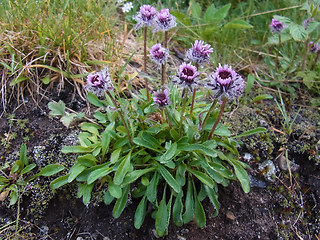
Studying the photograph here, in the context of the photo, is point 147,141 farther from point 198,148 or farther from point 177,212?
point 177,212

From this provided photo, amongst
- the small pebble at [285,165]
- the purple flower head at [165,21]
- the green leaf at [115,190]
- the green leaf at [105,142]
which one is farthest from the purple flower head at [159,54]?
the small pebble at [285,165]

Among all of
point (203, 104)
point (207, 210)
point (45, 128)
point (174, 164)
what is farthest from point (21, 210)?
point (203, 104)

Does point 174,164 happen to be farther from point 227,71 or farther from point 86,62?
point 86,62

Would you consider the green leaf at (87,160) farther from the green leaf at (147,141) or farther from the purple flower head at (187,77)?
the purple flower head at (187,77)

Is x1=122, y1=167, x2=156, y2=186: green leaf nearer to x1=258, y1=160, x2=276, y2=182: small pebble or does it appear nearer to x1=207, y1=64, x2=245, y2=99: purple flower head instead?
x1=207, y1=64, x2=245, y2=99: purple flower head

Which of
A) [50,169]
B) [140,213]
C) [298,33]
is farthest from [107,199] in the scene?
[298,33]
